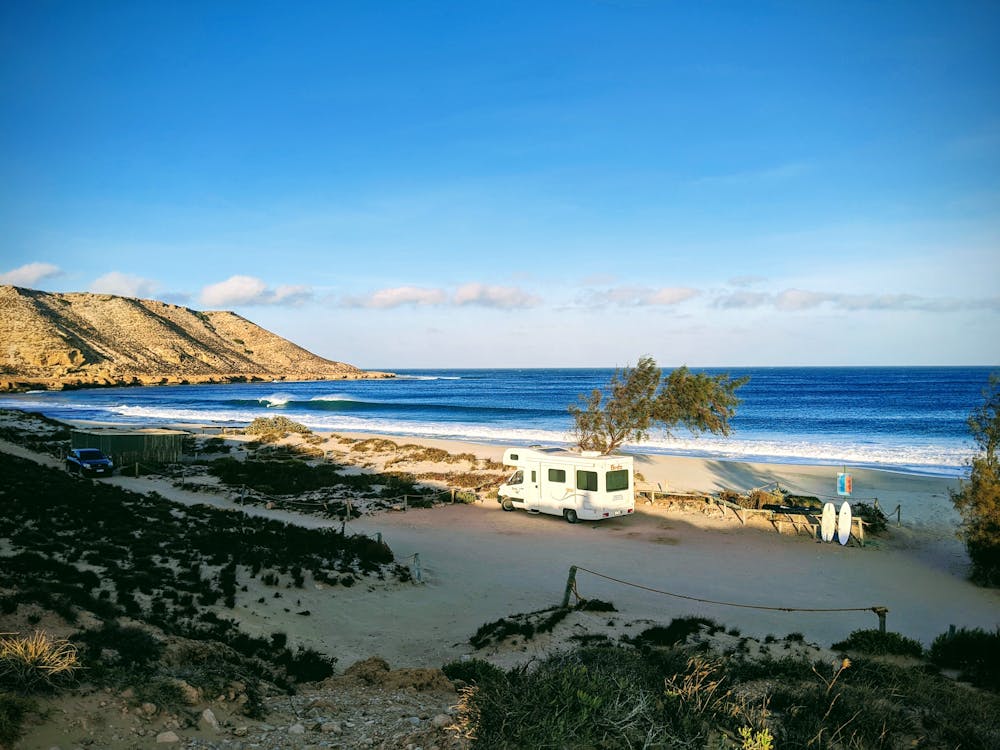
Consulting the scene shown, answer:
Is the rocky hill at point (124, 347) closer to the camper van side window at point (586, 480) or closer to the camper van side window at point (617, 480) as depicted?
the camper van side window at point (586, 480)

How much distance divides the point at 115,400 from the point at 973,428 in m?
96.0

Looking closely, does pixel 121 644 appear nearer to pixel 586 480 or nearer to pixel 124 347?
pixel 586 480

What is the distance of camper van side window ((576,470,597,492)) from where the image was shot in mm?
19562

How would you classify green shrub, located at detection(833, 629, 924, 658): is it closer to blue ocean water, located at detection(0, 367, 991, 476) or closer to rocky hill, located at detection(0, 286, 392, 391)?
blue ocean water, located at detection(0, 367, 991, 476)

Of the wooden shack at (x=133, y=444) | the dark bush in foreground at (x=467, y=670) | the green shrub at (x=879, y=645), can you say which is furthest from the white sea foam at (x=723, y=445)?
the dark bush in foreground at (x=467, y=670)

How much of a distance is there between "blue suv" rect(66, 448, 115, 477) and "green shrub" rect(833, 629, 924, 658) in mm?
28533

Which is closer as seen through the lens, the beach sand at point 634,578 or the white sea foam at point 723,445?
the beach sand at point 634,578

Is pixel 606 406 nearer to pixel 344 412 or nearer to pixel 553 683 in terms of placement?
pixel 553 683

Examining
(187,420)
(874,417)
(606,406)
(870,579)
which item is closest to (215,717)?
(870,579)

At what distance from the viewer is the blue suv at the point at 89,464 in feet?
85.3

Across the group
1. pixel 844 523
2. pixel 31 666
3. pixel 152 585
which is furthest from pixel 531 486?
pixel 31 666

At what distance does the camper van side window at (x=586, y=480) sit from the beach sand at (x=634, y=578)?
1351 millimetres

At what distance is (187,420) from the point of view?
195 feet

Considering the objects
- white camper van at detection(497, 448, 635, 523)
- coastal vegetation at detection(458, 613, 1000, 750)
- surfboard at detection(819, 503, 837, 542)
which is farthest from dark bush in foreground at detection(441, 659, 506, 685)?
surfboard at detection(819, 503, 837, 542)
